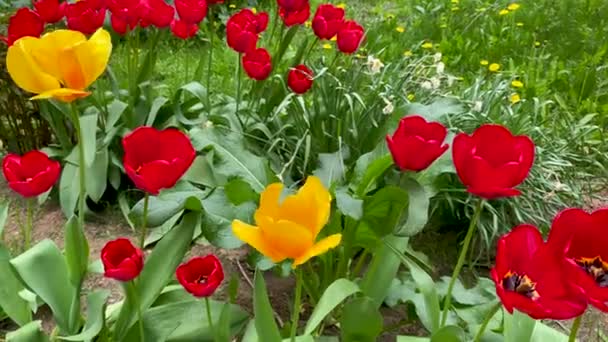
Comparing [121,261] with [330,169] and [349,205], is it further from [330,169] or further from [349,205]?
[330,169]

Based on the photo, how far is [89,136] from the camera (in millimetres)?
→ 2801

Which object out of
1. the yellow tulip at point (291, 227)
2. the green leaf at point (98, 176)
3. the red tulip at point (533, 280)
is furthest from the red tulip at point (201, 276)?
the green leaf at point (98, 176)

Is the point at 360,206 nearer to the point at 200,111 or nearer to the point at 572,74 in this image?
the point at 200,111

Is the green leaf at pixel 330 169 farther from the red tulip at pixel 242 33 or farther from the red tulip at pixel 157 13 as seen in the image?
the red tulip at pixel 157 13

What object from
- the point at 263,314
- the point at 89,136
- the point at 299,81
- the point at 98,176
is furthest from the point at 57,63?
the point at 98,176

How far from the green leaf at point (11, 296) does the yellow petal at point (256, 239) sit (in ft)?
3.10

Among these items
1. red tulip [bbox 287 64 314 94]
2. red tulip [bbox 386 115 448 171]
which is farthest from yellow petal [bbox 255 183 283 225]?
red tulip [bbox 287 64 314 94]

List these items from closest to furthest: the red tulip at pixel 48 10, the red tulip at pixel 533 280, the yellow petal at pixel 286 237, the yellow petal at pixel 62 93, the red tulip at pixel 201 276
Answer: the red tulip at pixel 533 280
the yellow petal at pixel 286 237
the red tulip at pixel 201 276
the yellow petal at pixel 62 93
the red tulip at pixel 48 10

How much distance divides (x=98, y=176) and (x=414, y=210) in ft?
4.67

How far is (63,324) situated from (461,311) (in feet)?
3.26

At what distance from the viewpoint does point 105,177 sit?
9.48 feet

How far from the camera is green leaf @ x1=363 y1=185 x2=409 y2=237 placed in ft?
6.03

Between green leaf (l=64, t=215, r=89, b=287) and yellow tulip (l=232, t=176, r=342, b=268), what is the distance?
58 cm

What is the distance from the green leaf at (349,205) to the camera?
6.12 feet
